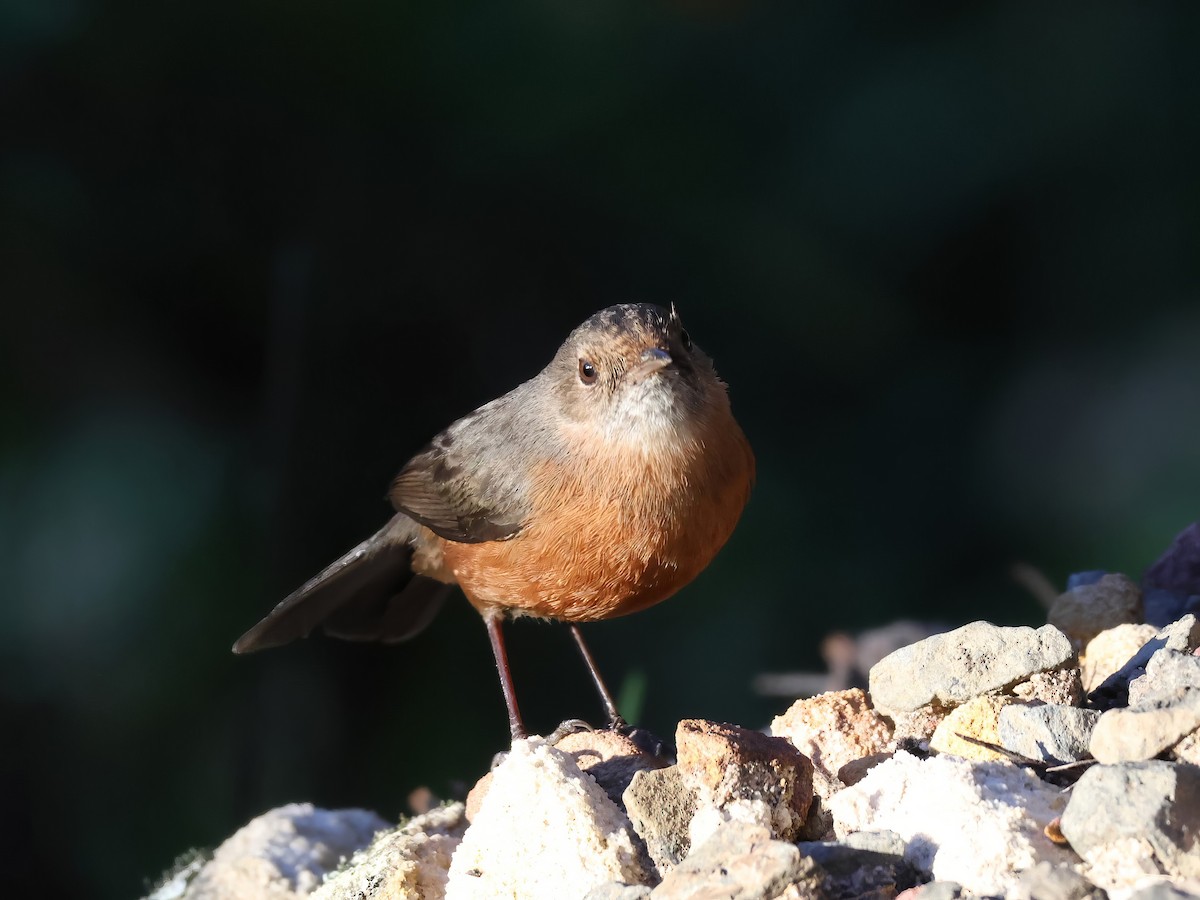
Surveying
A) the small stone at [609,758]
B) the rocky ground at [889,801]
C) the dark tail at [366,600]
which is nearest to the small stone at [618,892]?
the rocky ground at [889,801]

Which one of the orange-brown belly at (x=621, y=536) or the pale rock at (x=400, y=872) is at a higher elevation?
the orange-brown belly at (x=621, y=536)

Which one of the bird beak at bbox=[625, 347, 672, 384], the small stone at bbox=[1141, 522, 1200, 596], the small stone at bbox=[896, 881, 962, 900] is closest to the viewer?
the small stone at bbox=[896, 881, 962, 900]

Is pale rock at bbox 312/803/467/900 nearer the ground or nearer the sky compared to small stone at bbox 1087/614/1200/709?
nearer the sky

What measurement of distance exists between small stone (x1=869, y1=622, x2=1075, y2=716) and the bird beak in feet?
3.85

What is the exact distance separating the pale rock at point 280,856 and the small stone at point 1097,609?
2374mm

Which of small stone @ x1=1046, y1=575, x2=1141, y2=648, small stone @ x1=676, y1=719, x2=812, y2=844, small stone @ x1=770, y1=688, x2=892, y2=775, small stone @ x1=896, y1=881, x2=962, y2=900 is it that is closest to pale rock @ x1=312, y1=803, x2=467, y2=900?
small stone @ x1=676, y1=719, x2=812, y2=844

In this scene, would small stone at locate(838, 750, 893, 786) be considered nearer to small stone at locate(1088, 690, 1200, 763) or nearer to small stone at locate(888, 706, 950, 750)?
small stone at locate(888, 706, 950, 750)

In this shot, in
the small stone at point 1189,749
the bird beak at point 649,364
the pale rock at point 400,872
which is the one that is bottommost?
the small stone at point 1189,749

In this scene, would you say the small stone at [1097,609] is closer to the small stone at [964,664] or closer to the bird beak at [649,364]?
the small stone at [964,664]

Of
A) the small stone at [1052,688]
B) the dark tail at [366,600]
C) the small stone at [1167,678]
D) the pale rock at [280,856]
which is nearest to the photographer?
the small stone at [1167,678]

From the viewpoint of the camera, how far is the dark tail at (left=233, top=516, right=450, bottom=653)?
5.19 m

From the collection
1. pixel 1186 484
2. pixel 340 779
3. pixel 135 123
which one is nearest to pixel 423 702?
pixel 340 779

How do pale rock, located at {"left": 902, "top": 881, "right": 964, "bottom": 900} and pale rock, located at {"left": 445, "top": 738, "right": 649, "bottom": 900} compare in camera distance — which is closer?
pale rock, located at {"left": 902, "top": 881, "right": 964, "bottom": 900}

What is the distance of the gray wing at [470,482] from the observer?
14.5ft
